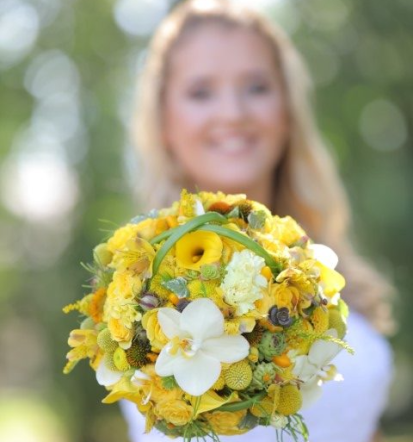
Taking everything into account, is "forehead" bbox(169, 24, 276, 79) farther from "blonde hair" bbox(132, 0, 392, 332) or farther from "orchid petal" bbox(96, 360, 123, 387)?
"orchid petal" bbox(96, 360, 123, 387)

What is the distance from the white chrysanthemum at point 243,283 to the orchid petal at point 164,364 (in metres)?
0.13

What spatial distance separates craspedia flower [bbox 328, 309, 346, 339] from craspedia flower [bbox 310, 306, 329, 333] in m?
0.05

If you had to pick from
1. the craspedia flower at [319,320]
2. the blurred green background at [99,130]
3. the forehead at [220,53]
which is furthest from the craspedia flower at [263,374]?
the blurred green background at [99,130]

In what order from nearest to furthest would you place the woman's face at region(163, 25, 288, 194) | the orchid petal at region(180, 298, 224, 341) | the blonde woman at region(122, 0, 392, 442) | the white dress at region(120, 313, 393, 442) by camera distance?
the orchid petal at region(180, 298, 224, 341) < the white dress at region(120, 313, 393, 442) < the blonde woman at region(122, 0, 392, 442) < the woman's face at region(163, 25, 288, 194)

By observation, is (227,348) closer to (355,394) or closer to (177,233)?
(177,233)

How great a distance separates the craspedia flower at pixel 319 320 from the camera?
1.16m

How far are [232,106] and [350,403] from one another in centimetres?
103

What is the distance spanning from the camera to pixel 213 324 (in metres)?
1.07

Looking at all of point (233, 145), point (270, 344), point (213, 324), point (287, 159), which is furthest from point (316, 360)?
point (287, 159)

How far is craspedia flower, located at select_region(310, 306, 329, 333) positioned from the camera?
3.82 feet

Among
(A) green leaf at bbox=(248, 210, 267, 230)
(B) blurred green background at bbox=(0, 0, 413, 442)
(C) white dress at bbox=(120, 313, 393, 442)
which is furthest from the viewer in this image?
(B) blurred green background at bbox=(0, 0, 413, 442)

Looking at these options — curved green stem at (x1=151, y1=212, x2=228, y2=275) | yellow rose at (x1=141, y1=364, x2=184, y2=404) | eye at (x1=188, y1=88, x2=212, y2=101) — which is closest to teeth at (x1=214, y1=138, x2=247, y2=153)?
eye at (x1=188, y1=88, x2=212, y2=101)

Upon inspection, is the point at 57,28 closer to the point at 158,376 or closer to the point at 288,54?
the point at 288,54

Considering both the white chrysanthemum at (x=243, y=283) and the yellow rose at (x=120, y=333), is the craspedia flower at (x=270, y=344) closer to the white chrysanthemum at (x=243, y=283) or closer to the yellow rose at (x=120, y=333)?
the white chrysanthemum at (x=243, y=283)
